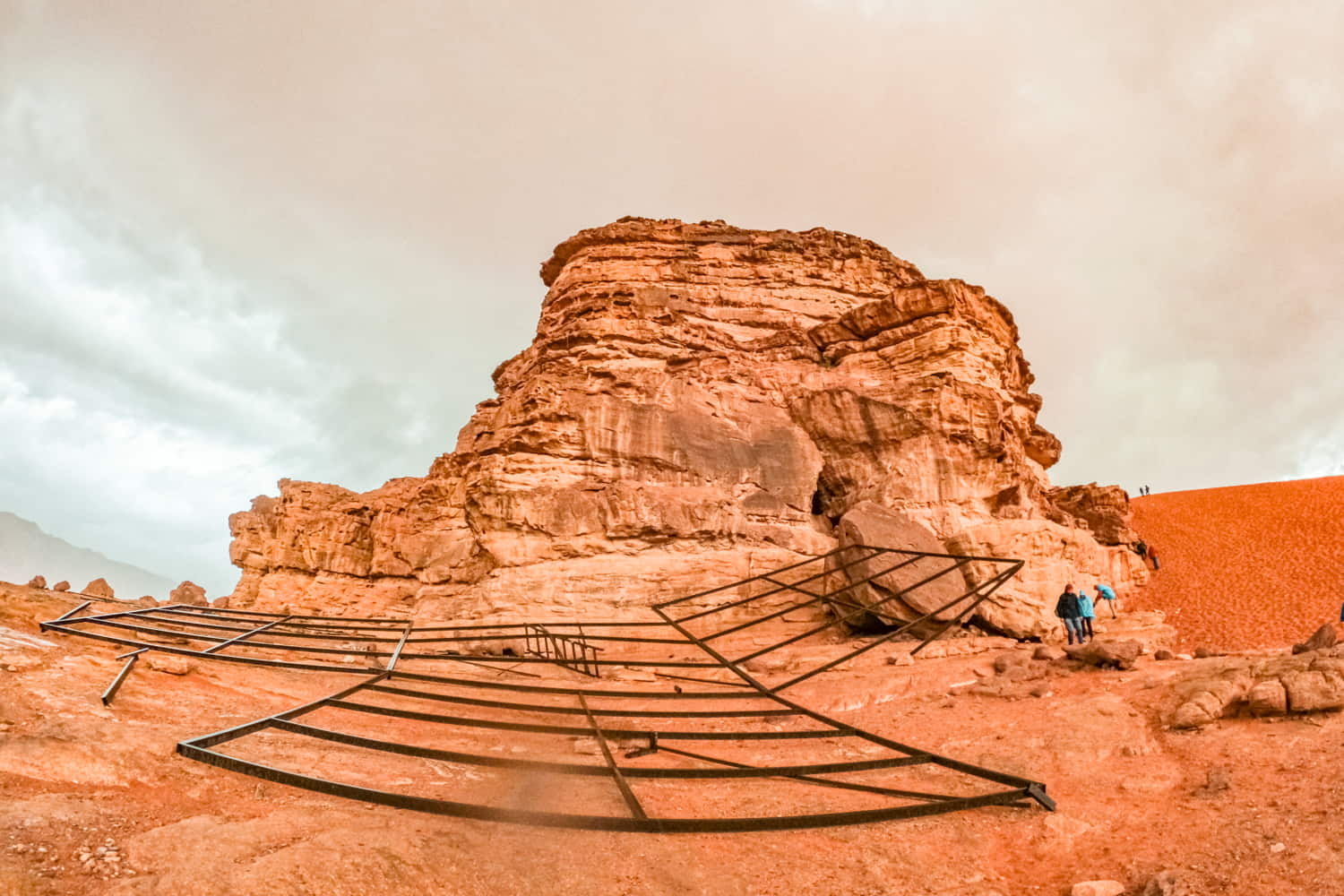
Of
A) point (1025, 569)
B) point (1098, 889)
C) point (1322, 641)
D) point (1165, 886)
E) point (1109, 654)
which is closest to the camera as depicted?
point (1165, 886)

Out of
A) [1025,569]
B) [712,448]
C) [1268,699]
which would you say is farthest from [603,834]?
[712,448]

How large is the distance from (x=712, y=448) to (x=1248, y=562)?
22.1 metres

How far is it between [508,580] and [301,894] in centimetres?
A: 1372

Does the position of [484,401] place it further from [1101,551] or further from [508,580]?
[1101,551]

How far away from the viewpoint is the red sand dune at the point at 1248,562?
17.6 m

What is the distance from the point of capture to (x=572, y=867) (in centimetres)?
344

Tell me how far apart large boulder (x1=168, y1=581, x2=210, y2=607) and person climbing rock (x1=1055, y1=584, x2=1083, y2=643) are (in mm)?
29061

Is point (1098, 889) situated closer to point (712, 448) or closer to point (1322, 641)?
point (1322, 641)

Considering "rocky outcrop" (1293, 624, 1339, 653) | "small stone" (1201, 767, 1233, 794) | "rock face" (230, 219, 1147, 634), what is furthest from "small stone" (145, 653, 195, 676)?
"rocky outcrop" (1293, 624, 1339, 653)

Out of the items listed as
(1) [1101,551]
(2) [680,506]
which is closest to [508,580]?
(2) [680,506]

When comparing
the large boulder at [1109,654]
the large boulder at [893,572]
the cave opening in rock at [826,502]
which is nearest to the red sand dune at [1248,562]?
the large boulder at [893,572]

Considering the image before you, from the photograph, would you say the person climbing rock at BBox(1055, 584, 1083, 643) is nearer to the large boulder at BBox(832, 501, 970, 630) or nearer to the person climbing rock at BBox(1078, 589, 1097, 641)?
the person climbing rock at BBox(1078, 589, 1097, 641)

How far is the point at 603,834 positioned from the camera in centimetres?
394

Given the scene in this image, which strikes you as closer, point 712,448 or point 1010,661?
point 1010,661
